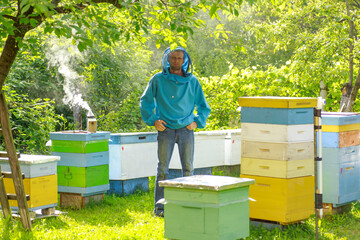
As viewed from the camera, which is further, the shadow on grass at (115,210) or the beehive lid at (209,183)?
the shadow on grass at (115,210)

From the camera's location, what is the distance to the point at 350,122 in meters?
5.10

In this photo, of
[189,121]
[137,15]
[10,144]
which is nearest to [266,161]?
[189,121]

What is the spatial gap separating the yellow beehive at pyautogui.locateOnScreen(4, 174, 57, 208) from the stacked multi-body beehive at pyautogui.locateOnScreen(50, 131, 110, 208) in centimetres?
40

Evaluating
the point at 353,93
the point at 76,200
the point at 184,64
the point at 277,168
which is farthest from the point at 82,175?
the point at 353,93

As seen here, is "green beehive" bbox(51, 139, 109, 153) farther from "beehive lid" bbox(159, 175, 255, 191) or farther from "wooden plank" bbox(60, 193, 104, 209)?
"beehive lid" bbox(159, 175, 255, 191)

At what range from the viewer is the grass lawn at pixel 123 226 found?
4.40m

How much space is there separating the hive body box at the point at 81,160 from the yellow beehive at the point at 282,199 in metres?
1.92

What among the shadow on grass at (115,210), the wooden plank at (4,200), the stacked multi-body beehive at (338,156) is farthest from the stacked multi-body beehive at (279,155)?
the wooden plank at (4,200)

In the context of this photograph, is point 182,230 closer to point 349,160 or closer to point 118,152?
point 349,160

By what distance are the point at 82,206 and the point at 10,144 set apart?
4.51 ft

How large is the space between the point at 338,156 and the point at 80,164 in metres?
2.59

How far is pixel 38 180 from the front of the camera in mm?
5125

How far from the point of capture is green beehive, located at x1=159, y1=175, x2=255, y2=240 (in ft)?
11.6

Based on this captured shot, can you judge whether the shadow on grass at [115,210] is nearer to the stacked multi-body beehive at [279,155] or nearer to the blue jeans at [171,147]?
the blue jeans at [171,147]
